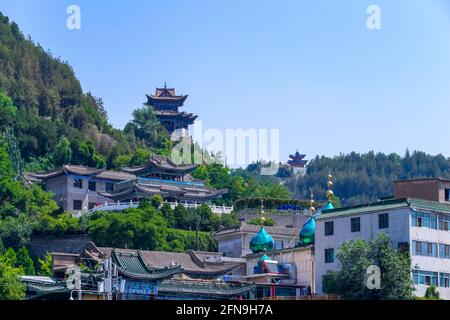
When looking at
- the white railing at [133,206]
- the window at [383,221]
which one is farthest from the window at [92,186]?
the window at [383,221]

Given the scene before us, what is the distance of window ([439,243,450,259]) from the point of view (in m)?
43.5

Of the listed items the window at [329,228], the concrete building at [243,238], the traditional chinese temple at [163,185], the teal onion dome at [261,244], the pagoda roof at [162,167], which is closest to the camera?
the window at [329,228]

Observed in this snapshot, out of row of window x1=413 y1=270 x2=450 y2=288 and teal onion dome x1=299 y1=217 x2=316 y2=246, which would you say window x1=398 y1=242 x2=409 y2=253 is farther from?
teal onion dome x1=299 y1=217 x2=316 y2=246

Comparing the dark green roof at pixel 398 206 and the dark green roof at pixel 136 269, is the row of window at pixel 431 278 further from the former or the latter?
the dark green roof at pixel 136 269

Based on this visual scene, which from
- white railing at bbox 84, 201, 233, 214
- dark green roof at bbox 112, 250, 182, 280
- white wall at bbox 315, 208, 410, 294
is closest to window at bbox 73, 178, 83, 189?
white railing at bbox 84, 201, 233, 214

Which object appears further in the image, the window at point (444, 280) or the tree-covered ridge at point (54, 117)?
the tree-covered ridge at point (54, 117)

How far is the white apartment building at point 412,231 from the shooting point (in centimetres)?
4228

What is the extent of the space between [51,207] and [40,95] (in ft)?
85.9

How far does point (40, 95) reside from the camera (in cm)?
9825

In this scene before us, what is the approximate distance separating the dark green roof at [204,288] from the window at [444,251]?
7.61 meters

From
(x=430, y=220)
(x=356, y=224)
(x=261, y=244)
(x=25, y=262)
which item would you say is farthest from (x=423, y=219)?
(x=25, y=262)

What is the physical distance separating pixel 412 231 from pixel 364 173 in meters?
91.0

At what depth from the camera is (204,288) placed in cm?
4519

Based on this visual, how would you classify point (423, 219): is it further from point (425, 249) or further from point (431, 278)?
point (431, 278)
